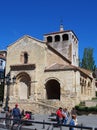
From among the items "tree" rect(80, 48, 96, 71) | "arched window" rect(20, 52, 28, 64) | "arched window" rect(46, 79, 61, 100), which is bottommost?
"arched window" rect(46, 79, 61, 100)

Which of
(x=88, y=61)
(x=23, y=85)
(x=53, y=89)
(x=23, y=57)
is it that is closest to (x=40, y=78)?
(x=23, y=85)

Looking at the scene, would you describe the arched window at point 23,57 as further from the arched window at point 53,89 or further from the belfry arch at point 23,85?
the arched window at point 53,89

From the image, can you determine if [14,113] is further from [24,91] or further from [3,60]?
[3,60]

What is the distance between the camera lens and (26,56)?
120 ft

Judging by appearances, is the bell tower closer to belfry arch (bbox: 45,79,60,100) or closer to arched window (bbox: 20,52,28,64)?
belfry arch (bbox: 45,79,60,100)

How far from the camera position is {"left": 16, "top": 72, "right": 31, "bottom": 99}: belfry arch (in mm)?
35000

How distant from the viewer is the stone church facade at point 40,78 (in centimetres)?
3206

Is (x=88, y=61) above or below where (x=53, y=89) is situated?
above

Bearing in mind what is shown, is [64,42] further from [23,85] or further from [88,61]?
[23,85]

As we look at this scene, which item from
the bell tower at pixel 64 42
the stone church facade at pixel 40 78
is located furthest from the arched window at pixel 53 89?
the bell tower at pixel 64 42

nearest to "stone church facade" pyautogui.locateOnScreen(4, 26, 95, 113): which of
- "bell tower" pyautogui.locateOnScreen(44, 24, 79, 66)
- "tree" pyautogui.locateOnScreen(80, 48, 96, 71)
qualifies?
"bell tower" pyautogui.locateOnScreen(44, 24, 79, 66)

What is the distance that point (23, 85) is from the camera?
1401 inches

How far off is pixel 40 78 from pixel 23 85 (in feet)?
10.0

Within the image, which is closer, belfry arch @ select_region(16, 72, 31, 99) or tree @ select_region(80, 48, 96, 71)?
belfry arch @ select_region(16, 72, 31, 99)
